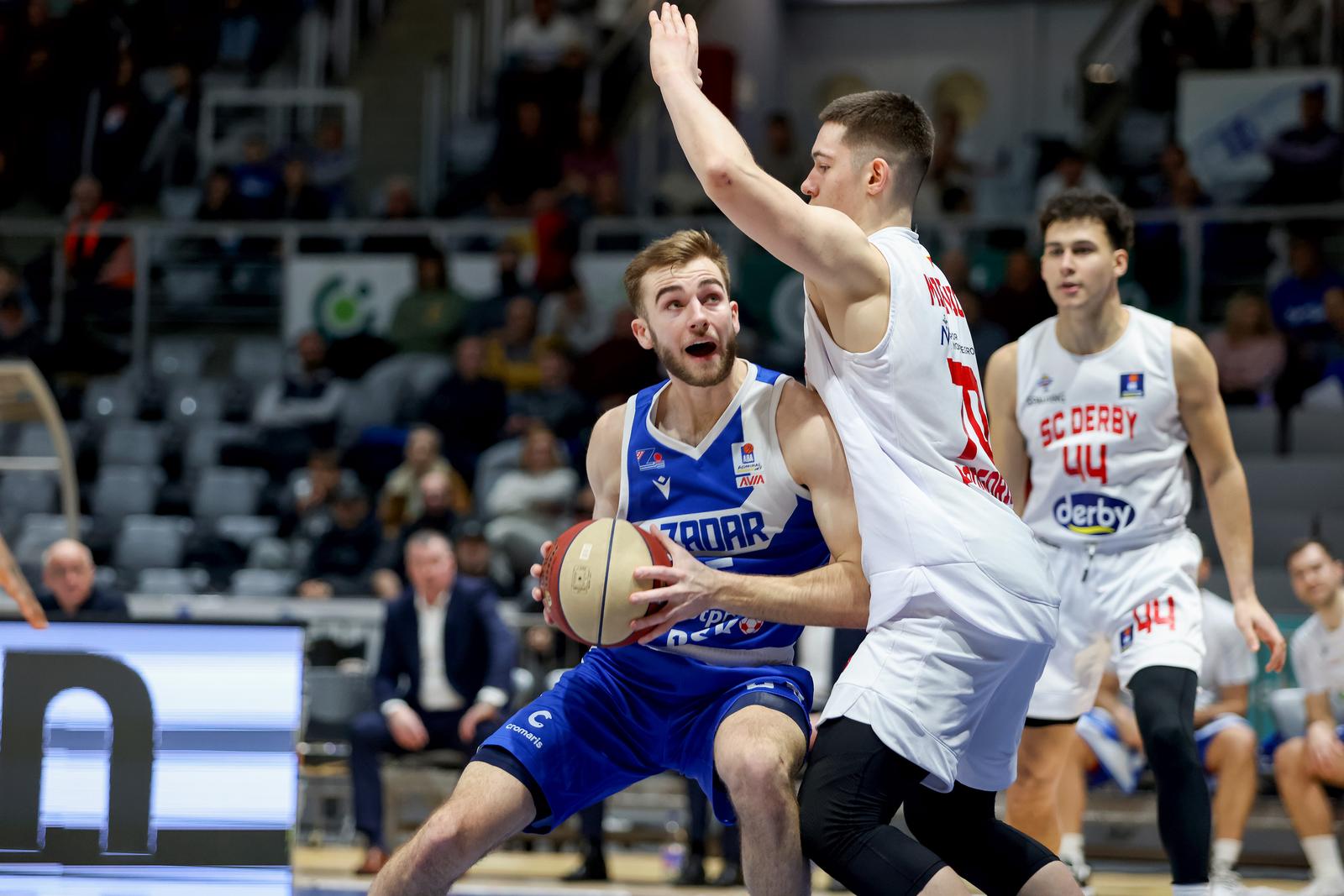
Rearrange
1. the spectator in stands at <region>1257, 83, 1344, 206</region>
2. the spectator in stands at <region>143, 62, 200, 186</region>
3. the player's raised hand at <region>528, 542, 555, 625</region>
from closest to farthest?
the player's raised hand at <region>528, 542, 555, 625</region> < the spectator in stands at <region>1257, 83, 1344, 206</region> < the spectator in stands at <region>143, 62, 200, 186</region>

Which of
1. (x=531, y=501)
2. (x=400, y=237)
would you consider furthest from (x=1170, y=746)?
(x=400, y=237)

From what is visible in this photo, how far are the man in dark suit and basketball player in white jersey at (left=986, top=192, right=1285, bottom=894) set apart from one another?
159 inches

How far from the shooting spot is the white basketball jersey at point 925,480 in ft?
11.2

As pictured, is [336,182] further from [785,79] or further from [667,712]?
[667,712]

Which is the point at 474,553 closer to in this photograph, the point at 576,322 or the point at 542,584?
the point at 576,322

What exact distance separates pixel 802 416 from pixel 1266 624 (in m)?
1.68

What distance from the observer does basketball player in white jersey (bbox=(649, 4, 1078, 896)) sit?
132 inches

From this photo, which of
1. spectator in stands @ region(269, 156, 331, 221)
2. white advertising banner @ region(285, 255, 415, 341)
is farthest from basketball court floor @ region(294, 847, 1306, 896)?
spectator in stands @ region(269, 156, 331, 221)

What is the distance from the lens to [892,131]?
3.64 m

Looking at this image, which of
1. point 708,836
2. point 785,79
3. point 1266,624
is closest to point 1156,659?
point 1266,624

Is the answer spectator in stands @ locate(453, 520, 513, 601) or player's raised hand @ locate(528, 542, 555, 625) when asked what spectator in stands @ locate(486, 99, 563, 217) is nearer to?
spectator in stands @ locate(453, 520, 513, 601)

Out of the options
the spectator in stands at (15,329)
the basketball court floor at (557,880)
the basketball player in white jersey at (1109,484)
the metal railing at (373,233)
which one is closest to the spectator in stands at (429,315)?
the metal railing at (373,233)

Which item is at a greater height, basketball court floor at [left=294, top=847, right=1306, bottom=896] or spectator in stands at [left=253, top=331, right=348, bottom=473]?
spectator in stands at [left=253, top=331, right=348, bottom=473]

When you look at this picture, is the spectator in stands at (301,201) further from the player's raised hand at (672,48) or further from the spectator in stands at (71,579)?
the player's raised hand at (672,48)
